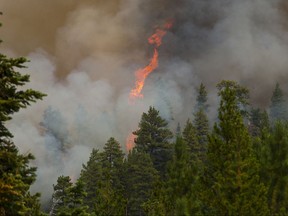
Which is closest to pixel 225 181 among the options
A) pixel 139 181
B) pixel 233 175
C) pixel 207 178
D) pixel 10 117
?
pixel 233 175

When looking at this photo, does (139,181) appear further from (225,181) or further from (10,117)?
(10,117)

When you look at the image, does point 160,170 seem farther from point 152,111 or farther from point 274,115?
point 274,115

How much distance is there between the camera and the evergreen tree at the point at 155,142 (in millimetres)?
62375

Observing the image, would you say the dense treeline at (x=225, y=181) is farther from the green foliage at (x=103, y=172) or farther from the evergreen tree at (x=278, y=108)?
the evergreen tree at (x=278, y=108)

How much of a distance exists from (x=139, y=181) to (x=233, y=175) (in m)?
36.4

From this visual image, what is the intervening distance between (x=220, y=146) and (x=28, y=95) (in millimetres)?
12971

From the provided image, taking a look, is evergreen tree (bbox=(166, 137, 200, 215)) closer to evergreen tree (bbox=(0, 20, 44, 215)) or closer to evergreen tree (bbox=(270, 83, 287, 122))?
evergreen tree (bbox=(0, 20, 44, 215))

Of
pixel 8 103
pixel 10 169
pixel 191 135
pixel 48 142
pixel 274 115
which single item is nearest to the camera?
pixel 8 103

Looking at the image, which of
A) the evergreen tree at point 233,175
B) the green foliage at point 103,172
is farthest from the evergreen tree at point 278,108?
the evergreen tree at point 233,175

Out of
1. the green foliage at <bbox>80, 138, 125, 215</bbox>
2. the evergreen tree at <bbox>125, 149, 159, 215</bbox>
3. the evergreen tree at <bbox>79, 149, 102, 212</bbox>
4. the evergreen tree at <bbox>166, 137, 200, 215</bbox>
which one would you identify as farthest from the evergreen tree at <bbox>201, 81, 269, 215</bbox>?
the evergreen tree at <bbox>79, 149, 102, 212</bbox>

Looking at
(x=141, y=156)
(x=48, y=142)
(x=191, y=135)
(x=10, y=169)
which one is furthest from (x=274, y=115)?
(x=10, y=169)

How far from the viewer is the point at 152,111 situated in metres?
64.4

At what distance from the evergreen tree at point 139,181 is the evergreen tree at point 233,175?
32890 millimetres

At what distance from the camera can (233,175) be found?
20.4 metres
